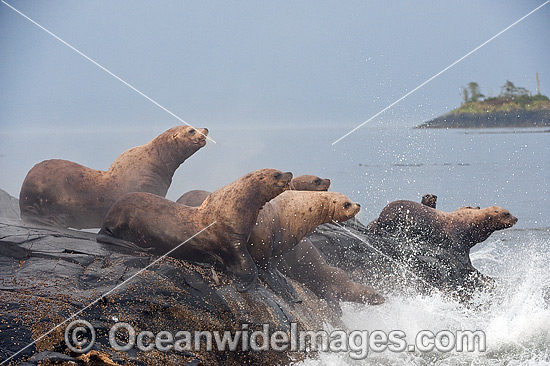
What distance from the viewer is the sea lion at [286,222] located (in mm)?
7113

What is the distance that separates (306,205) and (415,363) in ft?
6.48

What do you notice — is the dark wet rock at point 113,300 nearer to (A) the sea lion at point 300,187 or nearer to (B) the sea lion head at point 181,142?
(A) the sea lion at point 300,187

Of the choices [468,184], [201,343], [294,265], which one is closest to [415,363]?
[294,265]

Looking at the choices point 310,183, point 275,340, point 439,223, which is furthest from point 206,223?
point 439,223

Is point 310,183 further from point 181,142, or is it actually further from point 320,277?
Result: point 181,142

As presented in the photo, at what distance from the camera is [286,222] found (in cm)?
748

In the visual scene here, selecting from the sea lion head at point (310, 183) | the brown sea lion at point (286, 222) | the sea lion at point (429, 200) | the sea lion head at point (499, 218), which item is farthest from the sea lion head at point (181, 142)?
the sea lion head at point (499, 218)

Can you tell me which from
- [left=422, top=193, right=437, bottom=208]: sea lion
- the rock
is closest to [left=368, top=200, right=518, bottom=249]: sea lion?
[left=422, top=193, right=437, bottom=208]: sea lion

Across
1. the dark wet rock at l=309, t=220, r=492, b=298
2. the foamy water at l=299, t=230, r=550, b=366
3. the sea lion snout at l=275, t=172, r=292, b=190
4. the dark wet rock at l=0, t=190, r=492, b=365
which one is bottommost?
the foamy water at l=299, t=230, r=550, b=366

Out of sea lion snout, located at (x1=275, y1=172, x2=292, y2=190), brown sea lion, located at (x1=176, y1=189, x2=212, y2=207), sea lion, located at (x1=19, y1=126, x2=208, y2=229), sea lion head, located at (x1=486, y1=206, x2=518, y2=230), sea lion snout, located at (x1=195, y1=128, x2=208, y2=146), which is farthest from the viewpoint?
sea lion head, located at (x1=486, y1=206, x2=518, y2=230)

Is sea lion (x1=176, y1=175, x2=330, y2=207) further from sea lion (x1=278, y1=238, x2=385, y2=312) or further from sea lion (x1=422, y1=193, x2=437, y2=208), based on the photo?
sea lion (x1=422, y1=193, x2=437, y2=208)

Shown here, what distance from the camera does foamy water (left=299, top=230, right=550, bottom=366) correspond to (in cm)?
725

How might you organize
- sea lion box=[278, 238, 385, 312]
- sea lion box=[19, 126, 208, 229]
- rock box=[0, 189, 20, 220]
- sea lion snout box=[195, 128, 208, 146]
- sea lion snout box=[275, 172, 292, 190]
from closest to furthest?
sea lion snout box=[275, 172, 292, 190] < sea lion box=[278, 238, 385, 312] < sea lion box=[19, 126, 208, 229] < sea lion snout box=[195, 128, 208, 146] < rock box=[0, 189, 20, 220]

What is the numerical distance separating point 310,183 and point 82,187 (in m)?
2.85
